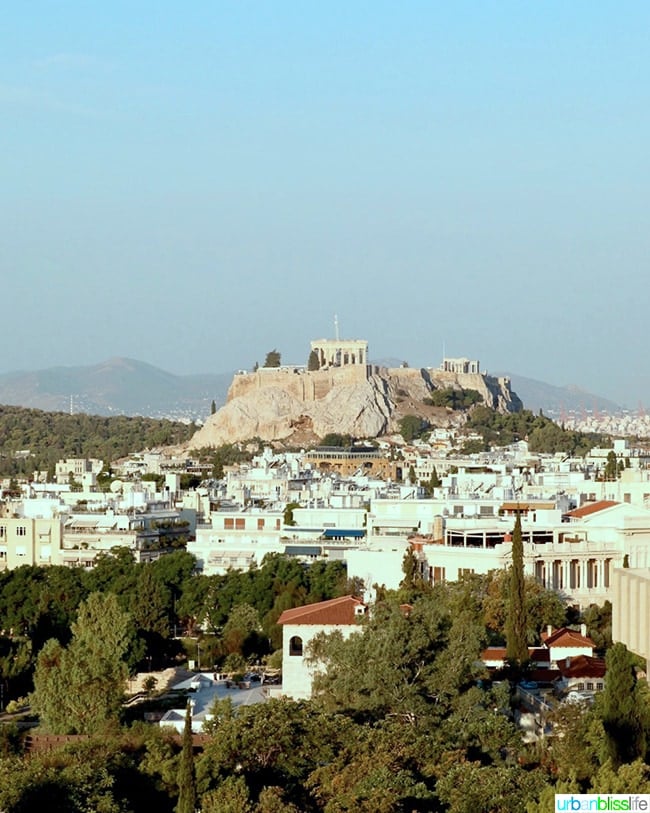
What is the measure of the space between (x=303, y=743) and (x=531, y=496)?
3349cm

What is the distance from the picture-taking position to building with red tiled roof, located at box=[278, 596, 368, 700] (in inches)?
1435

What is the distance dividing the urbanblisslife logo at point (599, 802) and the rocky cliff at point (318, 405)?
397 ft

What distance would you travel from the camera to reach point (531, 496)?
62.4 meters

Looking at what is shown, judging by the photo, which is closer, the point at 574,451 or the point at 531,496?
the point at 531,496

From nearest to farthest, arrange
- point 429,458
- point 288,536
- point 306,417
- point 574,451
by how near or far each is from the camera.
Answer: point 288,536 → point 429,458 → point 574,451 → point 306,417

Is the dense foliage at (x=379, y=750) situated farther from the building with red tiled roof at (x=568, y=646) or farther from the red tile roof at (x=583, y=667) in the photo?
the building with red tiled roof at (x=568, y=646)

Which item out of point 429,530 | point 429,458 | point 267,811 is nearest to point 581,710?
point 267,811

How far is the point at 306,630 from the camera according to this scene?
37.5m

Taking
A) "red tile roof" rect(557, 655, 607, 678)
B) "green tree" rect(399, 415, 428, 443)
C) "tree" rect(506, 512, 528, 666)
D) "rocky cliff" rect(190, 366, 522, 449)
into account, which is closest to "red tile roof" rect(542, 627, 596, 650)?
"tree" rect(506, 512, 528, 666)

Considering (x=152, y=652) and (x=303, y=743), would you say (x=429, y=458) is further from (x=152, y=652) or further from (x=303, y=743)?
(x=303, y=743)

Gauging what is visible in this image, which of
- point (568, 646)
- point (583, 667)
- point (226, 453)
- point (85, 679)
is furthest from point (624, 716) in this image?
point (226, 453)

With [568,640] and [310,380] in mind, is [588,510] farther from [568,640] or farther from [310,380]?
[310,380]

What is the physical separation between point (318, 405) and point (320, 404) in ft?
0.63

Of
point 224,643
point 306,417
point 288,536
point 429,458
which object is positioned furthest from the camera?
point 306,417
